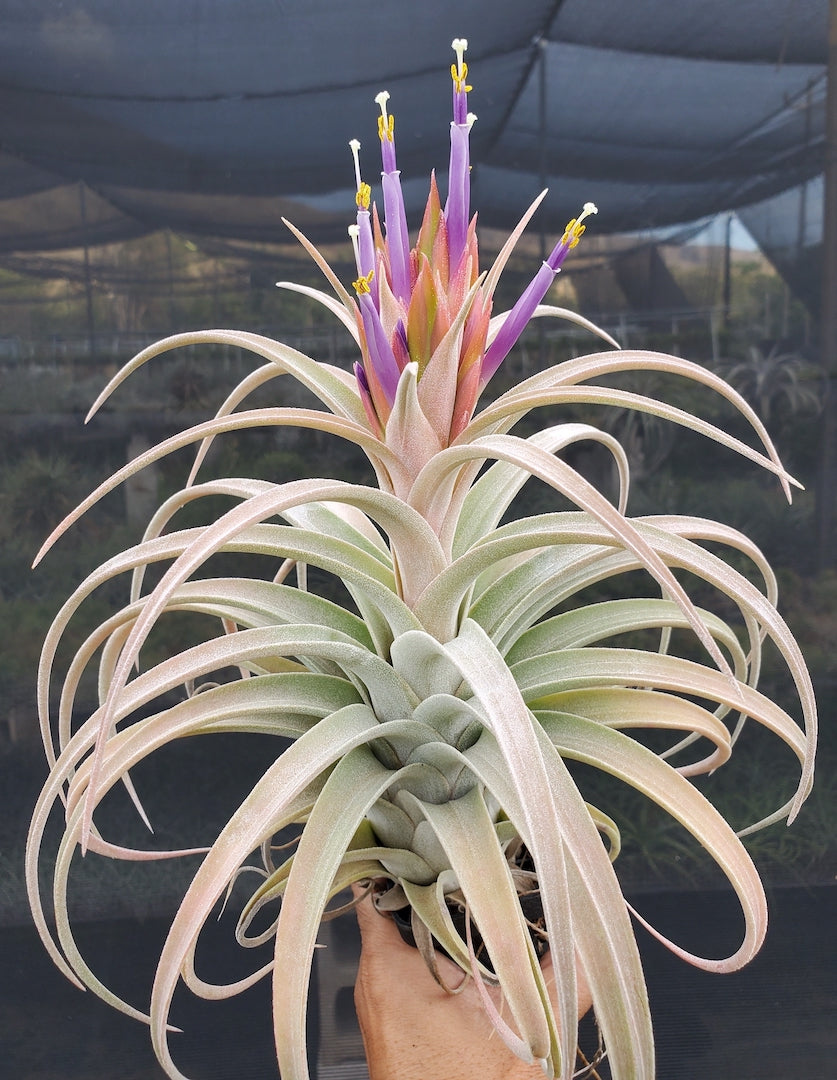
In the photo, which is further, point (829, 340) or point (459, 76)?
point (829, 340)

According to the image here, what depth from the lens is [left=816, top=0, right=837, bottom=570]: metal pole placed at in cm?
143

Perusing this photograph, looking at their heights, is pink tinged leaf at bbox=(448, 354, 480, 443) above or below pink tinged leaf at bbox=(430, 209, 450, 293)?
below

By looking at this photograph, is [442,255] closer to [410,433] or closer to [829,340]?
[410,433]

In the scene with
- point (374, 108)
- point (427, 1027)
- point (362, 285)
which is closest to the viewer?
point (362, 285)

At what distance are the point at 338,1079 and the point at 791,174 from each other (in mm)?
1649

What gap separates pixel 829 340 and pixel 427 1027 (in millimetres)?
1375

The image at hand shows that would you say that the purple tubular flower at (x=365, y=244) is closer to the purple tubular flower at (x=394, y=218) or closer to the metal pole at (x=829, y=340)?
the purple tubular flower at (x=394, y=218)

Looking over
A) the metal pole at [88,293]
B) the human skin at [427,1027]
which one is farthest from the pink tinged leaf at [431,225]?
the metal pole at [88,293]

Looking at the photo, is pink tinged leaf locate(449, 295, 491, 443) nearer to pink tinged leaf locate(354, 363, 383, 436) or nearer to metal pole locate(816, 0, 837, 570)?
pink tinged leaf locate(354, 363, 383, 436)

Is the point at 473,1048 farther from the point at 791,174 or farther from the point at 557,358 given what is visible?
the point at 791,174

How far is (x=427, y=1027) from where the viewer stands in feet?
2.06

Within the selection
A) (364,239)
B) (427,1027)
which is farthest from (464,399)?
(427,1027)

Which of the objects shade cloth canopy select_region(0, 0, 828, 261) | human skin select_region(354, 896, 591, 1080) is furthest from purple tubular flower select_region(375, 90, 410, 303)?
shade cloth canopy select_region(0, 0, 828, 261)

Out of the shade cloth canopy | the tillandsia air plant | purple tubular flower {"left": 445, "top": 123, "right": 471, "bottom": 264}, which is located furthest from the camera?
the shade cloth canopy
